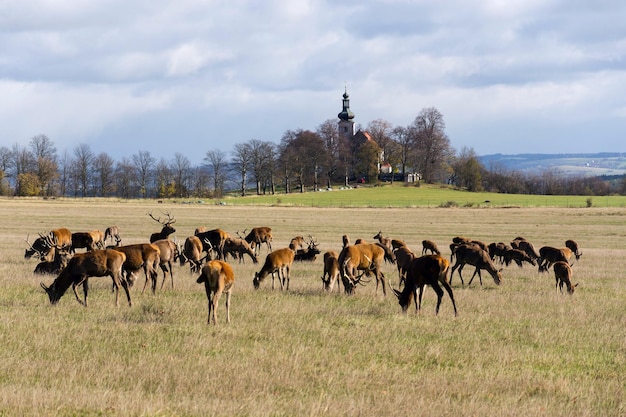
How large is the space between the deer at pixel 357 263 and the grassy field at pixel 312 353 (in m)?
0.38

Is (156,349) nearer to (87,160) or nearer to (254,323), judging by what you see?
(254,323)

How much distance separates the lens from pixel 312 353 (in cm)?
1045

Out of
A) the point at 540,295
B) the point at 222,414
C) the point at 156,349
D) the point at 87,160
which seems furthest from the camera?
the point at 87,160

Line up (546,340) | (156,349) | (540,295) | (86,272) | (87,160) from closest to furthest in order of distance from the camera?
1. (156,349)
2. (546,340)
3. (86,272)
4. (540,295)
5. (87,160)

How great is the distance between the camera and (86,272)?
47.1ft

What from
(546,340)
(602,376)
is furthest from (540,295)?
(602,376)

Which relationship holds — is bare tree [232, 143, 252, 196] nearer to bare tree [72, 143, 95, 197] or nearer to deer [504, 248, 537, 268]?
bare tree [72, 143, 95, 197]

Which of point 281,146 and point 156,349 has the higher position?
point 281,146

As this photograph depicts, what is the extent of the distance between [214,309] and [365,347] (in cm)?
302

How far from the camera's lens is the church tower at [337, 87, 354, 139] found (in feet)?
506

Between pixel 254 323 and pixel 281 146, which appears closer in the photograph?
pixel 254 323

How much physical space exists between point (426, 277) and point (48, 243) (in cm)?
1433

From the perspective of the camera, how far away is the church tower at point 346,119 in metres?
154

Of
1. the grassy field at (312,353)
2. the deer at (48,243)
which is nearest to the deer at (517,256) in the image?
the grassy field at (312,353)
